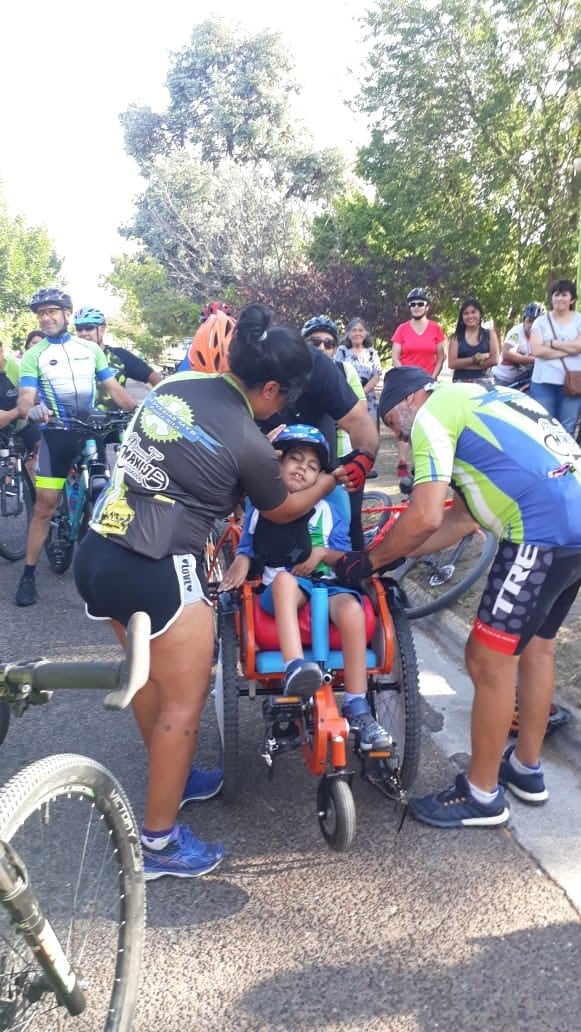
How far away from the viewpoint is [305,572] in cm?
351

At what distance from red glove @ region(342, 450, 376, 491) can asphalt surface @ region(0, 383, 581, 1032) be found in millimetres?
1316

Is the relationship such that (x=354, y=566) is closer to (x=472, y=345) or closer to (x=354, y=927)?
(x=354, y=927)

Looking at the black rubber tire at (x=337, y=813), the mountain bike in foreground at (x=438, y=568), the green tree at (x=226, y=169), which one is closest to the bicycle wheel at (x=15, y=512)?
the mountain bike in foreground at (x=438, y=568)

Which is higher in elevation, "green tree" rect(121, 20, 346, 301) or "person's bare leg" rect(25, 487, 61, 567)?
"green tree" rect(121, 20, 346, 301)

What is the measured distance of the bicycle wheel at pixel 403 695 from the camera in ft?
10.7

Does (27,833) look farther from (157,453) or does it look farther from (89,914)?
(157,453)

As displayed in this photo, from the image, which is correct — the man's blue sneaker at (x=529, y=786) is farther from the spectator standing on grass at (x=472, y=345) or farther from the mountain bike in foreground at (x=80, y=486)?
the spectator standing on grass at (x=472, y=345)

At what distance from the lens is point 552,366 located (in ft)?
24.3

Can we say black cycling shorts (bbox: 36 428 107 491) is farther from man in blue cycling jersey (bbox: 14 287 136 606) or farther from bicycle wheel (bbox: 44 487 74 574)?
bicycle wheel (bbox: 44 487 74 574)

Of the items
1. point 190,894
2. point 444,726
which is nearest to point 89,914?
point 190,894

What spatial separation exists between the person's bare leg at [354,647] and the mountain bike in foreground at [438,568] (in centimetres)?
190

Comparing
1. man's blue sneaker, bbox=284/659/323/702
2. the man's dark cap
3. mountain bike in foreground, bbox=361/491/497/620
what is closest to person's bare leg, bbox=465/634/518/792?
man's blue sneaker, bbox=284/659/323/702

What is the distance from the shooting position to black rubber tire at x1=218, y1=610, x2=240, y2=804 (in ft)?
10.4

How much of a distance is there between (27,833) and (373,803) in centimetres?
188
